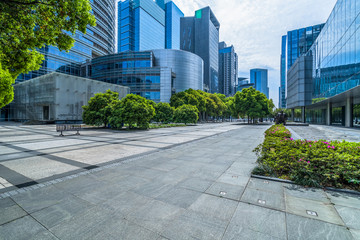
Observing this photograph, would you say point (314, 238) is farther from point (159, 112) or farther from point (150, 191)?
point (159, 112)

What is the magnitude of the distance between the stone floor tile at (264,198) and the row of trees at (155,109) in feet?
64.0

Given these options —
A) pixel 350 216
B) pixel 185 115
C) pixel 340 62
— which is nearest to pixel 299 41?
pixel 340 62

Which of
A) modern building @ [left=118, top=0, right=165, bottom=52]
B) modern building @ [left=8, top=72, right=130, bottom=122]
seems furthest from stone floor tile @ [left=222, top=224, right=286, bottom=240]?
modern building @ [left=118, top=0, right=165, bottom=52]

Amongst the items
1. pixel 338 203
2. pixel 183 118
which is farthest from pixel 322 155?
pixel 183 118

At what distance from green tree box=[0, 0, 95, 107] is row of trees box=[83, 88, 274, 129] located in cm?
1466

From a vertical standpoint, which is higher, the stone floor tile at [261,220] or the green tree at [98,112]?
the green tree at [98,112]

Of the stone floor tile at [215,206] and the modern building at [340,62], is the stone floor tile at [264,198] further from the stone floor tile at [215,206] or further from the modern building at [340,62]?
the modern building at [340,62]

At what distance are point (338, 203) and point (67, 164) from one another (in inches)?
333

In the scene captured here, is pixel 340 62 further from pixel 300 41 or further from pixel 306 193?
pixel 300 41

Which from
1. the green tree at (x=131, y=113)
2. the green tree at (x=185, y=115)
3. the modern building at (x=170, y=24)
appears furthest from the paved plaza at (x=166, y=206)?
the modern building at (x=170, y=24)

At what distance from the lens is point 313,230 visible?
2686 mm

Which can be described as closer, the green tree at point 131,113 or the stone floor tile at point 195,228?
the stone floor tile at point 195,228

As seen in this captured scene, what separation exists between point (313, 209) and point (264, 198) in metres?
0.87

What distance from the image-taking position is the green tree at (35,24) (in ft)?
19.5
